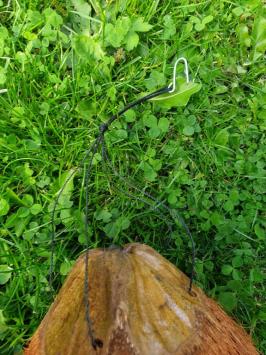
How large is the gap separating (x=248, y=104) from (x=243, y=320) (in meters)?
1.14

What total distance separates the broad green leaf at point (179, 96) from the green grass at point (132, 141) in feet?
0.34

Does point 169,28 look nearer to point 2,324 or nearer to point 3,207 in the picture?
point 3,207

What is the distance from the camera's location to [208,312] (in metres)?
1.75

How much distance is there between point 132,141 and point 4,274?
0.92 m

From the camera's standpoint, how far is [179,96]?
249 cm

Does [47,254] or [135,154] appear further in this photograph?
[135,154]

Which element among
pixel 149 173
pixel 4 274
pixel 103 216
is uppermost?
pixel 149 173

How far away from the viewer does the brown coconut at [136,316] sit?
163 cm

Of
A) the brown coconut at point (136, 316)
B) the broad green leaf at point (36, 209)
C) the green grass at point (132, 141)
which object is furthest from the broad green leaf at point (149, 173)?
the brown coconut at point (136, 316)

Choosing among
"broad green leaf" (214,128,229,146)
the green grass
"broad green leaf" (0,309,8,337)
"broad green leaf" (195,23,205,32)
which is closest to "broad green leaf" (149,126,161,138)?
the green grass

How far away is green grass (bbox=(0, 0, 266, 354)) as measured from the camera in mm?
2473

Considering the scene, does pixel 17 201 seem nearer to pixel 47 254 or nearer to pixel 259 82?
pixel 47 254

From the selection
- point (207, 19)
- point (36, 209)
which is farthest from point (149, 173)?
point (207, 19)

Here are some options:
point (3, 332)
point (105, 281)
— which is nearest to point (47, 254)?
point (3, 332)
